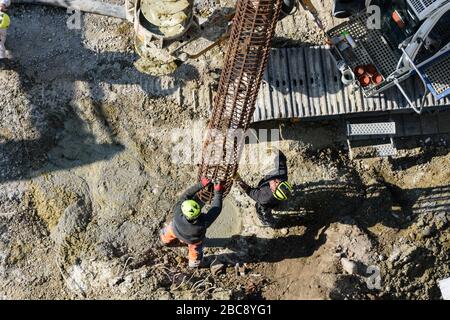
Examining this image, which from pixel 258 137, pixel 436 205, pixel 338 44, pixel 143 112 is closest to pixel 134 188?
pixel 143 112

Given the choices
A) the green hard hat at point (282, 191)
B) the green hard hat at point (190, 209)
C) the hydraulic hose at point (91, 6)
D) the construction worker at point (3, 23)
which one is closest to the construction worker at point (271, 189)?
the green hard hat at point (282, 191)

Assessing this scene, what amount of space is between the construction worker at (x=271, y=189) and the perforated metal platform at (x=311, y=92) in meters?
1.42

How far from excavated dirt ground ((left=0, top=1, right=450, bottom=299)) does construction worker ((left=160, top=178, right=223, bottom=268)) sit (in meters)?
0.74

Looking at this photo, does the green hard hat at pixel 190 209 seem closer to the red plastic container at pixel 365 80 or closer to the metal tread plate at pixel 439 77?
the red plastic container at pixel 365 80

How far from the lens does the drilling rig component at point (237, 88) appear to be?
1892cm

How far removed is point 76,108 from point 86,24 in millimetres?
2461

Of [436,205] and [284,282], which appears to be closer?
[284,282]

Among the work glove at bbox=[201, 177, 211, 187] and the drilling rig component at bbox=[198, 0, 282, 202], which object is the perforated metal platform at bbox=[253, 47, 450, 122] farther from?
the work glove at bbox=[201, 177, 211, 187]

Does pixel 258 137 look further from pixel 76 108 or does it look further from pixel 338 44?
pixel 76 108

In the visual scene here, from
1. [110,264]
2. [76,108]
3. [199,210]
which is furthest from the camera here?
[76,108]

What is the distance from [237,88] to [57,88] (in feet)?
17.2

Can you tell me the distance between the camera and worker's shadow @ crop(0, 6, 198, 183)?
2109 cm

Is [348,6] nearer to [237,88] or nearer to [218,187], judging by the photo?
[237,88]

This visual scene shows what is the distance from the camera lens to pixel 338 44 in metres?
21.1
